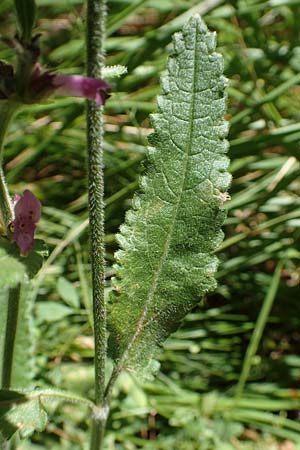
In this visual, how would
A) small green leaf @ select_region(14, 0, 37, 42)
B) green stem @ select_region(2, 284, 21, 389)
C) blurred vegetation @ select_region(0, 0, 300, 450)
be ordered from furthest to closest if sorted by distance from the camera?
blurred vegetation @ select_region(0, 0, 300, 450) < green stem @ select_region(2, 284, 21, 389) < small green leaf @ select_region(14, 0, 37, 42)

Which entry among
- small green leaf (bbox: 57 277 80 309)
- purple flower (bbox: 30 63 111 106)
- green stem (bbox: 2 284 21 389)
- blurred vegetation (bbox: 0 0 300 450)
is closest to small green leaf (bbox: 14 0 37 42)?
purple flower (bbox: 30 63 111 106)

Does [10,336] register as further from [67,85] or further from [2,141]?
[67,85]

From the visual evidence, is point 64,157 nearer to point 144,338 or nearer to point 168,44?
point 168,44

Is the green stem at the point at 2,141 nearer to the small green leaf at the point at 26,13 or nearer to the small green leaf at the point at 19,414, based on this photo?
the small green leaf at the point at 26,13

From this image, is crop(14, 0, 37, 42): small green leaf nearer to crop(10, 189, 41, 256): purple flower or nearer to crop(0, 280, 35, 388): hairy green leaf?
crop(10, 189, 41, 256): purple flower

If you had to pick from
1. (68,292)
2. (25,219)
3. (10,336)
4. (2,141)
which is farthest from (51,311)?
(2,141)

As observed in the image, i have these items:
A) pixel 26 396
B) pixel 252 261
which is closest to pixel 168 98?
pixel 26 396

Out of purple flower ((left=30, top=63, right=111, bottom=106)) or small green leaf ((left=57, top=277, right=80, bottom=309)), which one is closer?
purple flower ((left=30, top=63, right=111, bottom=106))
